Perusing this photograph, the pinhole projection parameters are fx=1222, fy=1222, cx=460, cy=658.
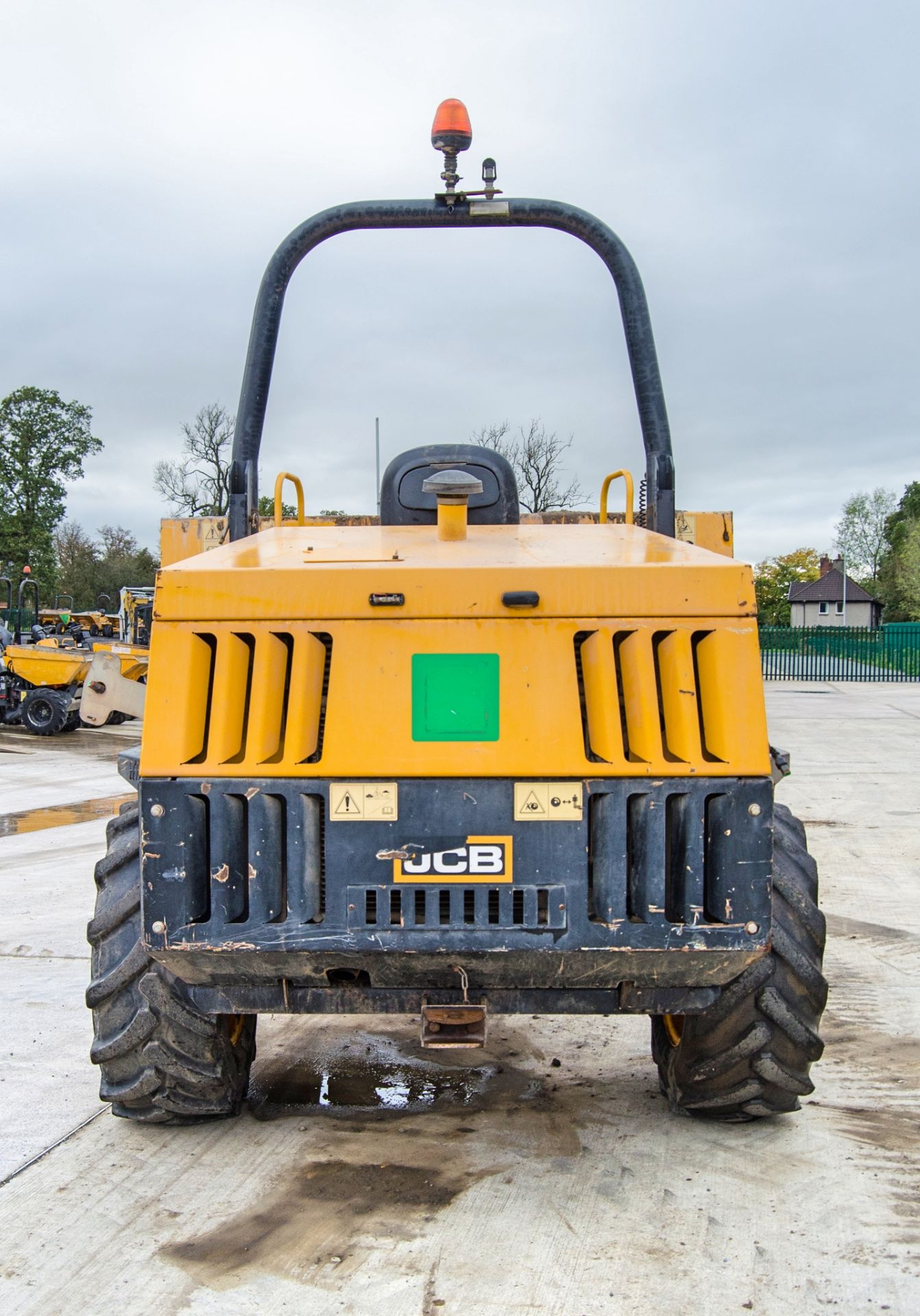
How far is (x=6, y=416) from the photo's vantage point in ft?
185

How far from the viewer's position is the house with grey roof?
7938cm

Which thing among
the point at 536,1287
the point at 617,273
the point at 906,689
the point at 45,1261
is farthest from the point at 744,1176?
the point at 906,689

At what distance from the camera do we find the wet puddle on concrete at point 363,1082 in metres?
4.10

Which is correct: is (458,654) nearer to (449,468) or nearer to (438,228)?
(449,468)

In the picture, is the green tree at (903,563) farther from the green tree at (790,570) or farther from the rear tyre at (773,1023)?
the rear tyre at (773,1023)

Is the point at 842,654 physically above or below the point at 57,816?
above

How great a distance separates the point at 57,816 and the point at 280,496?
7.13 m

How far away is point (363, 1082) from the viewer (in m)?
4.32

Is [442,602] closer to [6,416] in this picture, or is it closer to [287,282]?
[287,282]

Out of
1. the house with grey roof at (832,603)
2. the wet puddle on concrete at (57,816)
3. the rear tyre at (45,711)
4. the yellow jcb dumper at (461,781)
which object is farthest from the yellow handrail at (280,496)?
the house with grey roof at (832,603)

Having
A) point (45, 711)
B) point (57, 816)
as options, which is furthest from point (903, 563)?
point (57, 816)

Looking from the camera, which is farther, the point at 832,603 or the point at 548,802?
the point at 832,603

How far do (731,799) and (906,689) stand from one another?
28.4m

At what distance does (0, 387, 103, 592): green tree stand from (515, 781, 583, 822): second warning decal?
180ft
